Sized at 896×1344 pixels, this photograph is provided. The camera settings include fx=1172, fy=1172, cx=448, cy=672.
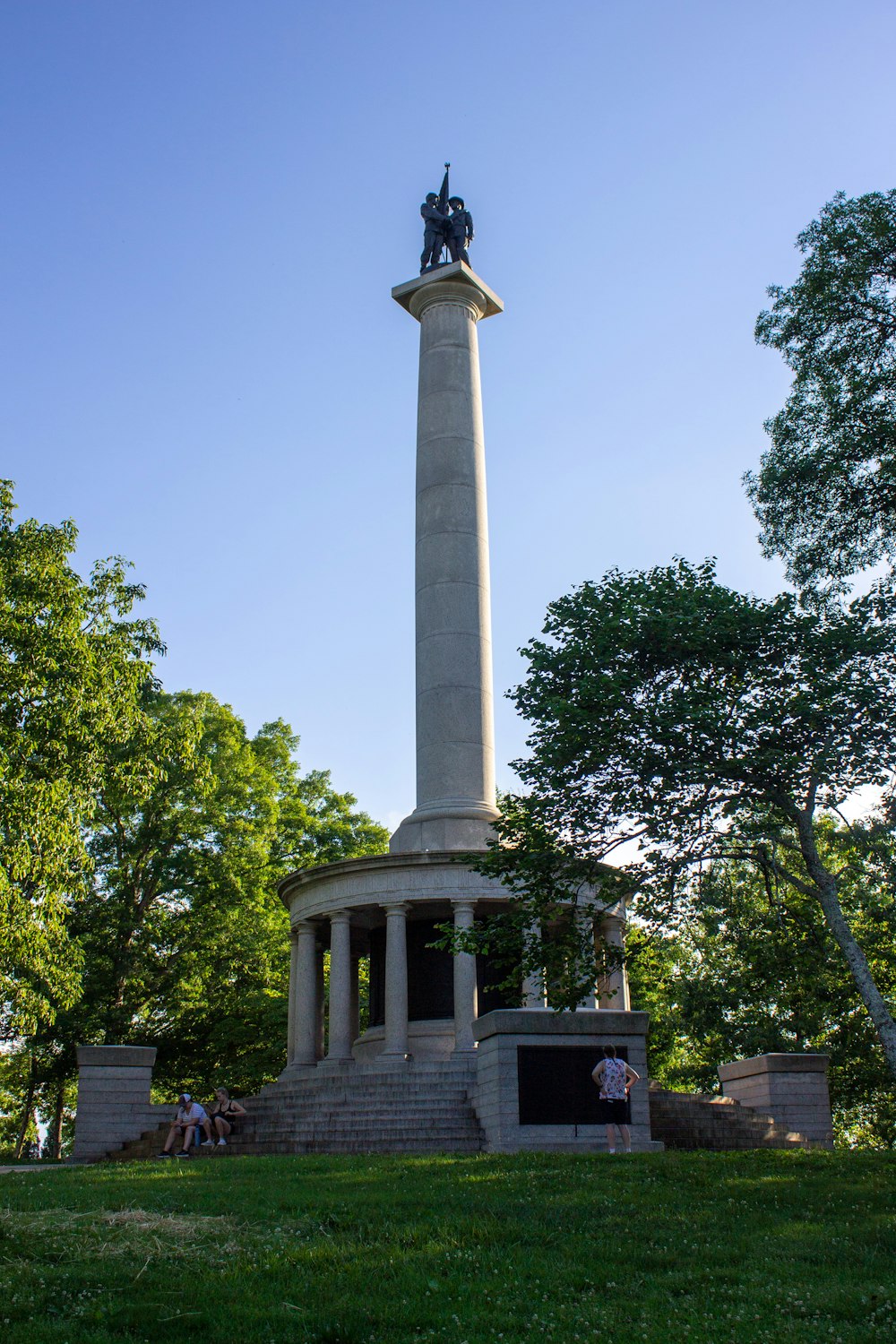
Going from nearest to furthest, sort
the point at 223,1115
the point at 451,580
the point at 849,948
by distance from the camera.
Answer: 1. the point at 849,948
2. the point at 223,1115
3. the point at 451,580

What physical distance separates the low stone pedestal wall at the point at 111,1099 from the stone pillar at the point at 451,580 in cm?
805

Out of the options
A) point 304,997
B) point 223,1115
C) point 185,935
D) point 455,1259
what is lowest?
point 455,1259

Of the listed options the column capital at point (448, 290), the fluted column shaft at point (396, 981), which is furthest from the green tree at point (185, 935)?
the column capital at point (448, 290)

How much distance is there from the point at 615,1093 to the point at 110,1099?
11445mm

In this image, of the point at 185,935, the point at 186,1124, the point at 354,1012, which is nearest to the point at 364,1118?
the point at 186,1124

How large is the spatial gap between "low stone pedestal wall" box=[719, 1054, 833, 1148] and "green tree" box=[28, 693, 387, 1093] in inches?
718

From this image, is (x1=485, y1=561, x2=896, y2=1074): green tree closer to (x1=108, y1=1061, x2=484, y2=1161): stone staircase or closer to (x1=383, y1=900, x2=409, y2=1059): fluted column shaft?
(x1=108, y1=1061, x2=484, y2=1161): stone staircase

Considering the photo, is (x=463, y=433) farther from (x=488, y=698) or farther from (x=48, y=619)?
(x=48, y=619)

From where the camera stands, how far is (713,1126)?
22297mm

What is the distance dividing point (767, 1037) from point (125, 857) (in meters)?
21.2

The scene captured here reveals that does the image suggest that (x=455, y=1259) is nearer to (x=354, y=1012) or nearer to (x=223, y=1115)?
(x=223, y=1115)

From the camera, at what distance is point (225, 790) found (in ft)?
134

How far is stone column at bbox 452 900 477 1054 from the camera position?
25312 millimetres

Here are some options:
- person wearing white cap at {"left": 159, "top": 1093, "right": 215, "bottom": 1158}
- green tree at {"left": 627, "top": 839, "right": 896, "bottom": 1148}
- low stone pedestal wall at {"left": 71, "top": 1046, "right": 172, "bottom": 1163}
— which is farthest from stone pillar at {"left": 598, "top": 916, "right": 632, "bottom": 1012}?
low stone pedestal wall at {"left": 71, "top": 1046, "right": 172, "bottom": 1163}
